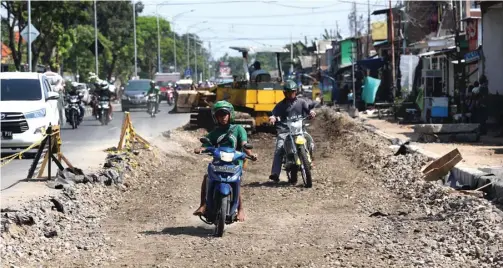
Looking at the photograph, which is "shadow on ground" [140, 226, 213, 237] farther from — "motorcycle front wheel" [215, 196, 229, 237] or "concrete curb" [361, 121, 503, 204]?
"concrete curb" [361, 121, 503, 204]

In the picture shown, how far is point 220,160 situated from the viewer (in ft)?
33.9

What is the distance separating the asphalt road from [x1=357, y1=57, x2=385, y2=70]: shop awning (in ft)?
40.3

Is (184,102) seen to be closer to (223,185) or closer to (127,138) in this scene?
(127,138)

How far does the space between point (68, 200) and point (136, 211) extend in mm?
919

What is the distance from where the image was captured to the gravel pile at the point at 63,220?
359 inches

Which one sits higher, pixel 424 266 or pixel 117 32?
pixel 117 32

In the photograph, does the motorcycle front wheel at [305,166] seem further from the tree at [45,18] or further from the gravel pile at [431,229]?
the tree at [45,18]

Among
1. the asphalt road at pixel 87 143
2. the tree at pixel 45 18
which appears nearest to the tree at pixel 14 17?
the tree at pixel 45 18

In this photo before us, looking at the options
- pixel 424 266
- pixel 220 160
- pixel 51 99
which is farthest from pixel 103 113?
pixel 424 266

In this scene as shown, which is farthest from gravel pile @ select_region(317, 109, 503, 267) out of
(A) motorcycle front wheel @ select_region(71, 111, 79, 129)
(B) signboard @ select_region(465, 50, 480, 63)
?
(A) motorcycle front wheel @ select_region(71, 111, 79, 129)

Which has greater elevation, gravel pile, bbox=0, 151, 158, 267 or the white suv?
the white suv

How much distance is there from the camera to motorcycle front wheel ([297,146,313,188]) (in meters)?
14.4

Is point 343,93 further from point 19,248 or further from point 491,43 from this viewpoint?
point 19,248

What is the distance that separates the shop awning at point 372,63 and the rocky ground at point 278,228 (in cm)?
3421
